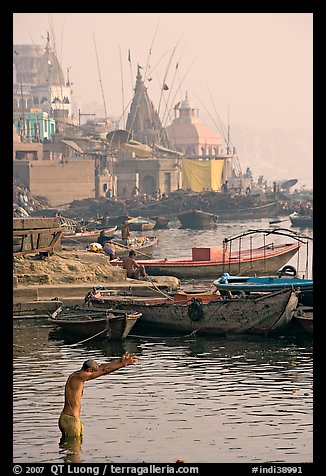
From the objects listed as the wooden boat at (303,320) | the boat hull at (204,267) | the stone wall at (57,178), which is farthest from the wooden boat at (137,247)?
the stone wall at (57,178)

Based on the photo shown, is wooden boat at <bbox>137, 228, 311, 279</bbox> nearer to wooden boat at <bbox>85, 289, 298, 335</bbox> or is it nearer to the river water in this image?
wooden boat at <bbox>85, 289, 298, 335</bbox>

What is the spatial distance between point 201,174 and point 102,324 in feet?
274

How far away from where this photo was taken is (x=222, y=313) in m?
19.5

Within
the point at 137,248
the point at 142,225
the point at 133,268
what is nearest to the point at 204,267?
the point at 133,268

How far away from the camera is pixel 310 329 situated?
1906cm

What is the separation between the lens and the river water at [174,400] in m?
11.6

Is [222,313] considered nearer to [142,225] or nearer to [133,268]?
[133,268]

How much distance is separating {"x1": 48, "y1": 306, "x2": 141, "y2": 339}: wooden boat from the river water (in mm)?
205

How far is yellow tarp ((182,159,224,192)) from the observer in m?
98.6

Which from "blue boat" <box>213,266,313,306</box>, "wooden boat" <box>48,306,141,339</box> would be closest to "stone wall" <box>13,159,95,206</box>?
"blue boat" <box>213,266,313,306</box>

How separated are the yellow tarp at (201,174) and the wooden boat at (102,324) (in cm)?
7753

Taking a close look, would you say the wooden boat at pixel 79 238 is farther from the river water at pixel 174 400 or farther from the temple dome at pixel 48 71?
the temple dome at pixel 48 71
